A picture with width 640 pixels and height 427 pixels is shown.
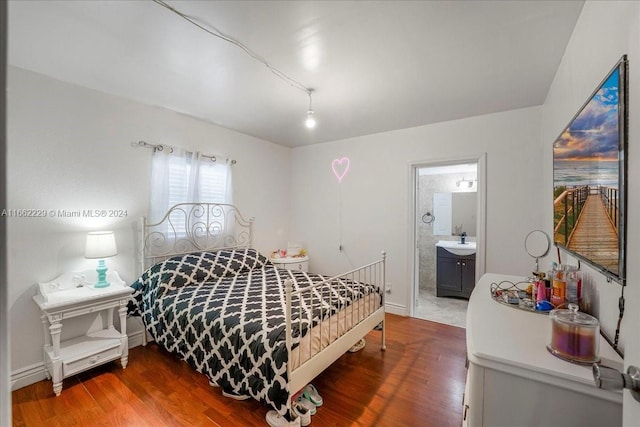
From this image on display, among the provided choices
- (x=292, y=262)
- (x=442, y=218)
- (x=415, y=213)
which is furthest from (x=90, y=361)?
(x=442, y=218)

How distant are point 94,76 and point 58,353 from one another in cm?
225

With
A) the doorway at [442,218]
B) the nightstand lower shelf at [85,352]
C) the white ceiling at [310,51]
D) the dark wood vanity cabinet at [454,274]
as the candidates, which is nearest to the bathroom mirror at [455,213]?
the doorway at [442,218]

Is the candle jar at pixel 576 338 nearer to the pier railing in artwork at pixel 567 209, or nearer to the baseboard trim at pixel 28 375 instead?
the pier railing in artwork at pixel 567 209

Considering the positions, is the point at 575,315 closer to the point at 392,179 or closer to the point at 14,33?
the point at 392,179

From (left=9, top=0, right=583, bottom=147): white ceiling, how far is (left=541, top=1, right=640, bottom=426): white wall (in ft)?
0.60

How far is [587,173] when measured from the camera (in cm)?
121

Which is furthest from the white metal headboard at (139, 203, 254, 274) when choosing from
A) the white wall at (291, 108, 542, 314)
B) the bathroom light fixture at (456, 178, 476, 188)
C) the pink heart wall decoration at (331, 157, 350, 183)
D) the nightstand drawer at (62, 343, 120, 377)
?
the bathroom light fixture at (456, 178, 476, 188)

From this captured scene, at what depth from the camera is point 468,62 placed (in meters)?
2.04

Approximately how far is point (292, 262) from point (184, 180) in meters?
1.81

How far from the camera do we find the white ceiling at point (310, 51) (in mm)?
1528

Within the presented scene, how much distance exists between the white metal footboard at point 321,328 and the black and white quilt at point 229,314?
0.03 meters

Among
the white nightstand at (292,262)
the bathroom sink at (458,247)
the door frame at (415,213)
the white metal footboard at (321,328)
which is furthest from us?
the bathroom sink at (458,247)

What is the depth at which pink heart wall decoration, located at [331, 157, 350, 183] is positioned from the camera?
13.4 feet

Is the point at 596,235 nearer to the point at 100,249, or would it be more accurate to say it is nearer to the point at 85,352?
the point at 100,249
